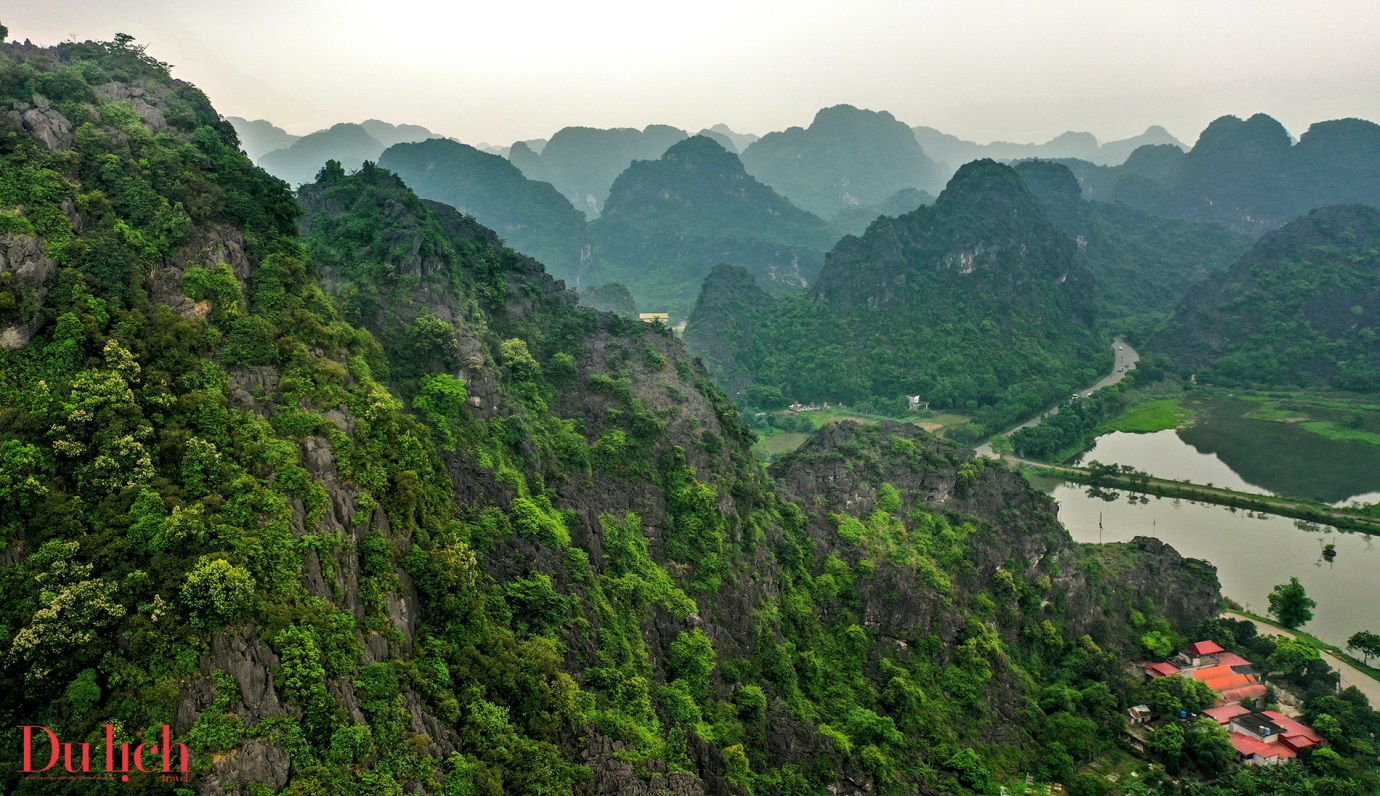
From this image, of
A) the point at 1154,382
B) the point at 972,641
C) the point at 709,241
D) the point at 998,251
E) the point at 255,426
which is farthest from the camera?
the point at 709,241

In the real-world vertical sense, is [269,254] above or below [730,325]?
above

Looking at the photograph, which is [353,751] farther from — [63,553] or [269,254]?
[269,254]

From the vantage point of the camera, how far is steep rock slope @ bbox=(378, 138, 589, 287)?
5748 inches

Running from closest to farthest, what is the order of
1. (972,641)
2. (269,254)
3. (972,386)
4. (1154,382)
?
(269,254), (972,641), (972,386), (1154,382)

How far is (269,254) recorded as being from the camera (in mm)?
21266

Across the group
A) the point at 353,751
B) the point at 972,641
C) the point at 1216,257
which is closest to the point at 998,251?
the point at 1216,257

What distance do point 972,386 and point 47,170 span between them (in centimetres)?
7596

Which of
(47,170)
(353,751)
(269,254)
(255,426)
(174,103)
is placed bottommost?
(353,751)

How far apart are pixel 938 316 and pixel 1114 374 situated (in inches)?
826

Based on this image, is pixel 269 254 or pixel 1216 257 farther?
pixel 1216 257

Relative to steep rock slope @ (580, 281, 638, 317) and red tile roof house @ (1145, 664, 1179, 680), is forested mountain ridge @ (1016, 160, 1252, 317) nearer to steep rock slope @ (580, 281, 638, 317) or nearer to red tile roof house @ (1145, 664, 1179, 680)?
steep rock slope @ (580, 281, 638, 317)

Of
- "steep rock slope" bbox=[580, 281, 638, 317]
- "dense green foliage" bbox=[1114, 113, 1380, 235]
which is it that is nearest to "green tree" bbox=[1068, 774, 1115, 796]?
"steep rock slope" bbox=[580, 281, 638, 317]

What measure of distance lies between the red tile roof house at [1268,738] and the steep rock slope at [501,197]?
12488cm

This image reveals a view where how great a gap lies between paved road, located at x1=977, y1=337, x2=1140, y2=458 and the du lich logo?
6323cm
